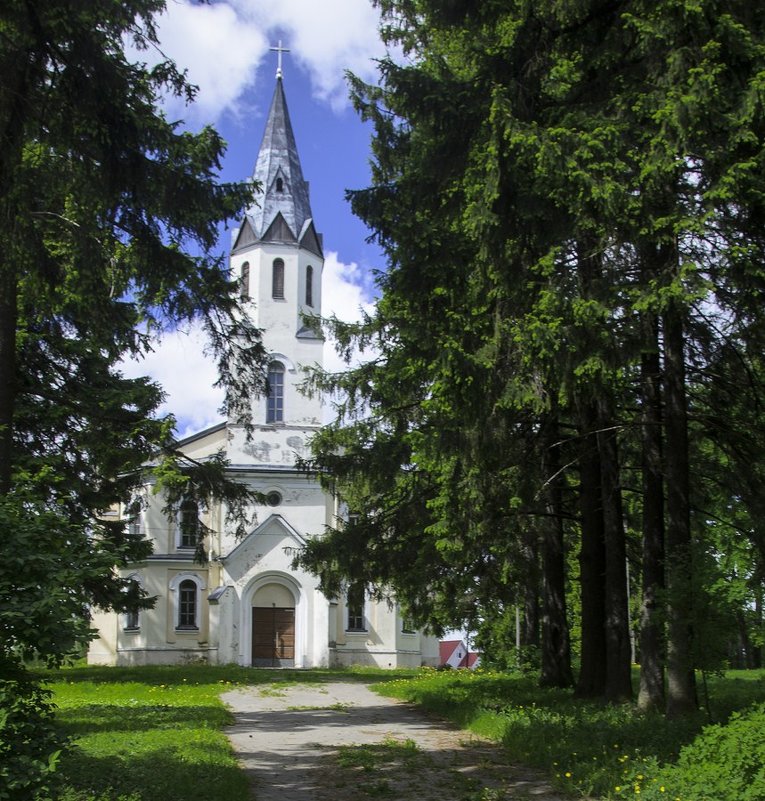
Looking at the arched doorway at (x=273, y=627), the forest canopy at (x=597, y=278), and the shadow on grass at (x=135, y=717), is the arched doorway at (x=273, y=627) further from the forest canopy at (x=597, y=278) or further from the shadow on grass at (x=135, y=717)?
the forest canopy at (x=597, y=278)

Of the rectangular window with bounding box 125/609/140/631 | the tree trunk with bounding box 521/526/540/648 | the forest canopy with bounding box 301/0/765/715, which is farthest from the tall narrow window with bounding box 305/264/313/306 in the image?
the forest canopy with bounding box 301/0/765/715

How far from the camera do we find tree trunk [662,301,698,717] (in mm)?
10039

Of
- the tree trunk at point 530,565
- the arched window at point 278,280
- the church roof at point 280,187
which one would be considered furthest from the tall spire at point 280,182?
the tree trunk at point 530,565

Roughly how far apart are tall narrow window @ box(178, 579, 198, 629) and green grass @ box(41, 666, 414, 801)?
15271 mm

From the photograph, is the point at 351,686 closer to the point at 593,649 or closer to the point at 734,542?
the point at 593,649

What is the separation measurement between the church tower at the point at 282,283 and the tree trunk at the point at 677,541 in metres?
27.3

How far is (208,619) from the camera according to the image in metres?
36.6

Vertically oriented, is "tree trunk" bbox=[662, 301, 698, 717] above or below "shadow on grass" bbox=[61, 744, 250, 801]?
above

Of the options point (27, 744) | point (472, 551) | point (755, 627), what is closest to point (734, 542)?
point (755, 627)

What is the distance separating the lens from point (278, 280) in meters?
39.6

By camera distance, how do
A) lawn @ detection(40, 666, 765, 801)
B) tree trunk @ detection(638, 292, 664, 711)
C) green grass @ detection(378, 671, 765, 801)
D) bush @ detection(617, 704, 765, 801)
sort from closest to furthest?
bush @ detection(617, 704, 765, 801)
lawn @ detection(40, 666, 765, 801)
green grass @ detection(378, 671, 765, 801)
tree trunk @ detection(638, 292, 664, 711)

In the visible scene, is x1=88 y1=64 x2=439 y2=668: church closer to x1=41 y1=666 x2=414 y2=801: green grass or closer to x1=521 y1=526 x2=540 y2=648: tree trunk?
x1=521 y1=526 x2=540 y2=648: tree trunk

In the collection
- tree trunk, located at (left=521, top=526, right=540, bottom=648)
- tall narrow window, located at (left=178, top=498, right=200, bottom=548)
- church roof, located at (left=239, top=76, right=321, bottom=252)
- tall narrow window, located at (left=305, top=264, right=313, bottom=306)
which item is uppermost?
church roof, located at (left=239, top=76, right=321, bottom=252)

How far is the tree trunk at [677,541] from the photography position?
1004 cm
